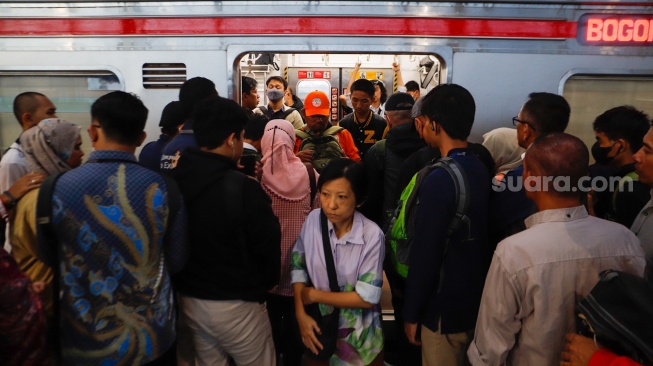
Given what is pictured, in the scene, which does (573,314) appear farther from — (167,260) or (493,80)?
(493,80)

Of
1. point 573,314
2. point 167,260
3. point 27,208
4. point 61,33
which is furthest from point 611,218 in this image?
point 61,33

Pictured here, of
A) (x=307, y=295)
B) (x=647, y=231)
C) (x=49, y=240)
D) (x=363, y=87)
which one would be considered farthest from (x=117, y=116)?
(x=363, y=87)

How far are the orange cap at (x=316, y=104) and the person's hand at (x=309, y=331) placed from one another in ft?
5.53

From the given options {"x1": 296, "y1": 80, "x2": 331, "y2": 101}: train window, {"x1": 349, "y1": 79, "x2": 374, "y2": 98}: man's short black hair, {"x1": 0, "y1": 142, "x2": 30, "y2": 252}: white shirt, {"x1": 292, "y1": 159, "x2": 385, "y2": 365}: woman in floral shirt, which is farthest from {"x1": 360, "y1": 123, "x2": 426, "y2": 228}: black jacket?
{"x1": 296, "y1": 80, "x2": 331, "y2": 101}: train window

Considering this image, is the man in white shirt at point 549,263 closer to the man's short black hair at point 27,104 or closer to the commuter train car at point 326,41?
the commuter train car at point 326,41

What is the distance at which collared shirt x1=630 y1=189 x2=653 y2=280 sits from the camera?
5.68 feet

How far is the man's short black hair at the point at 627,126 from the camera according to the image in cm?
242

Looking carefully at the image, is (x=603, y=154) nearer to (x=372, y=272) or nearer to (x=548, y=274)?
(x=548, y=274)

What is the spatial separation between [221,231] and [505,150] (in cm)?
173

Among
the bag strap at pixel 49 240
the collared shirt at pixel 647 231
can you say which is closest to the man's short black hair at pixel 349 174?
the bag strap at pixel 49 240

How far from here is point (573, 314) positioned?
1.48 metres

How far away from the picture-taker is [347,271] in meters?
1.92

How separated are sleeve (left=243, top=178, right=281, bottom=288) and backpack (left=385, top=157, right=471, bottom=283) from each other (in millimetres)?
569

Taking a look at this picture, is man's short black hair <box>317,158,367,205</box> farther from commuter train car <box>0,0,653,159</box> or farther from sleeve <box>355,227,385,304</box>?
commuter train car <box>0,0,653,159</box>
